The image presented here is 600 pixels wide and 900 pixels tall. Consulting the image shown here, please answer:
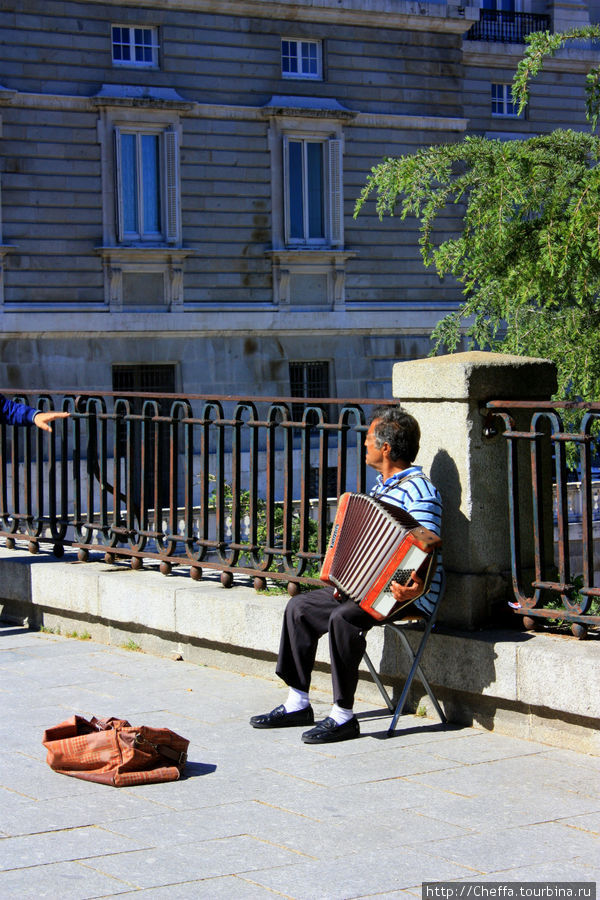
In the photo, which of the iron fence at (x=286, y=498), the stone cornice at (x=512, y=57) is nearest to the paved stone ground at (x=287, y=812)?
the iron fence at (x=286, y=498)

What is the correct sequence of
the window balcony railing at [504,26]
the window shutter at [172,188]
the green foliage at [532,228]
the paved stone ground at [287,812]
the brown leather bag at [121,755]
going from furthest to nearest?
the window balcony railing at [504,26] → the window shutter at [172,188] → the green foliage at [532,228] → the brown leather bag at [121,755] → the paved stone ground at [287,812]

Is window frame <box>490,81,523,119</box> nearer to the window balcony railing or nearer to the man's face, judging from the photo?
the window balcony railing

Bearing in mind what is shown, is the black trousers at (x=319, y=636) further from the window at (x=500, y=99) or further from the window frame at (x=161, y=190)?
the window at (x=500, y=99)

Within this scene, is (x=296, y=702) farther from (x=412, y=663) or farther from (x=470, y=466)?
(x=470, y=466)

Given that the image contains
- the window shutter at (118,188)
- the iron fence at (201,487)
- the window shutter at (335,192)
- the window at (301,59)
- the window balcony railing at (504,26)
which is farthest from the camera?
the window balcony railing at (504,26)

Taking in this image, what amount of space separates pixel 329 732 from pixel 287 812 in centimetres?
101

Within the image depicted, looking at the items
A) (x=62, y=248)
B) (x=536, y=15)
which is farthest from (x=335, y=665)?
(x=536, y=15)

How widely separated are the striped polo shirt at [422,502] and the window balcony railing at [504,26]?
2835cm

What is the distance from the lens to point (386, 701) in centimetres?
605

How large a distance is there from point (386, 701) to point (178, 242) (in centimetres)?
2070

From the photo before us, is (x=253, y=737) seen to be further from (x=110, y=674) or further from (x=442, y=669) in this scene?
(x=110, y=674)

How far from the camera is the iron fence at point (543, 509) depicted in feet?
18.3

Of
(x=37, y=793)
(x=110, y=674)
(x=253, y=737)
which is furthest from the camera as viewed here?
(x=110, y=674)

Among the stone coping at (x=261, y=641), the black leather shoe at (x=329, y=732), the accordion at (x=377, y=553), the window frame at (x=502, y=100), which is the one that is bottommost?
the black leather shoe at (x=329, y=732)
